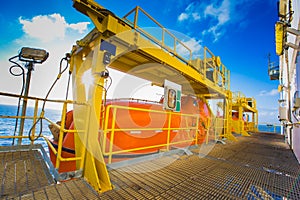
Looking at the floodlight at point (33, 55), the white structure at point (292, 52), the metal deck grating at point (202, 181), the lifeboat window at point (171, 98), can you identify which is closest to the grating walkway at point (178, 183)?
the metal deck grating at point (202, 181)

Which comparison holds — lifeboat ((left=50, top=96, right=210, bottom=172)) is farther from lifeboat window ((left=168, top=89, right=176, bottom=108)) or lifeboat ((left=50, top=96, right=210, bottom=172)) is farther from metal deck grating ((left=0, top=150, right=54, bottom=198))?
metal deck grating ((left=0, top=150, right=54, bottom=198))

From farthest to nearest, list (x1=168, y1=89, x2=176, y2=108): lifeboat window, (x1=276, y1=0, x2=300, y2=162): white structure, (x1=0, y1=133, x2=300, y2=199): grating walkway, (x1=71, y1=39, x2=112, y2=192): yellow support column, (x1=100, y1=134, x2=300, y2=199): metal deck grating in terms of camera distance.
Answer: (x1=168, y1=89, x2=176, y2=108): lifeboat window < (x1=276, y1=0, x2=300, y2=162): white structure < (x1=71, y1=39, x2=112, y2=192): yellow support column < (x1=100, y1=134, x2=300, y2=199): metal deck grating < (x1=0, y1=133, x2=300, y2=199): grating walkway

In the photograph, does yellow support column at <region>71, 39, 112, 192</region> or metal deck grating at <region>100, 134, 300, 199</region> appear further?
yellow support column at <region>71, 39, 112, 192</region>

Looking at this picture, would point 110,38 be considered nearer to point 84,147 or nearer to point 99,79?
point 99,79

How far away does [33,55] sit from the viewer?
3.57 metres

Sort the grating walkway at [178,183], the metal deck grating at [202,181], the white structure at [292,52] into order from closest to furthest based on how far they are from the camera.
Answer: the grating walkway at [178,183] < the metal deck grating at [202,181] < the white structure at [292,52]

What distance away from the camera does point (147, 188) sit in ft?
7.27

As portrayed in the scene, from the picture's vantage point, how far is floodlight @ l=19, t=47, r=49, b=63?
11.6 feet

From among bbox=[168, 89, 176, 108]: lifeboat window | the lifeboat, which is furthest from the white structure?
the lifeboat

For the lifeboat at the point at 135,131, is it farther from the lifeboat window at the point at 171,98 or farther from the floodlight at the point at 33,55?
the floodlight at the point at 33,55

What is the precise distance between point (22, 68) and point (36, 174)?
2601 mm

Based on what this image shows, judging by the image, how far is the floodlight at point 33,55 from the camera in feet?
11.6

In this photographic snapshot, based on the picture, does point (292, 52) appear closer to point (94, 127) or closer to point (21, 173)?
point (94, 127)

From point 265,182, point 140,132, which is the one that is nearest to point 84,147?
point 140,132
